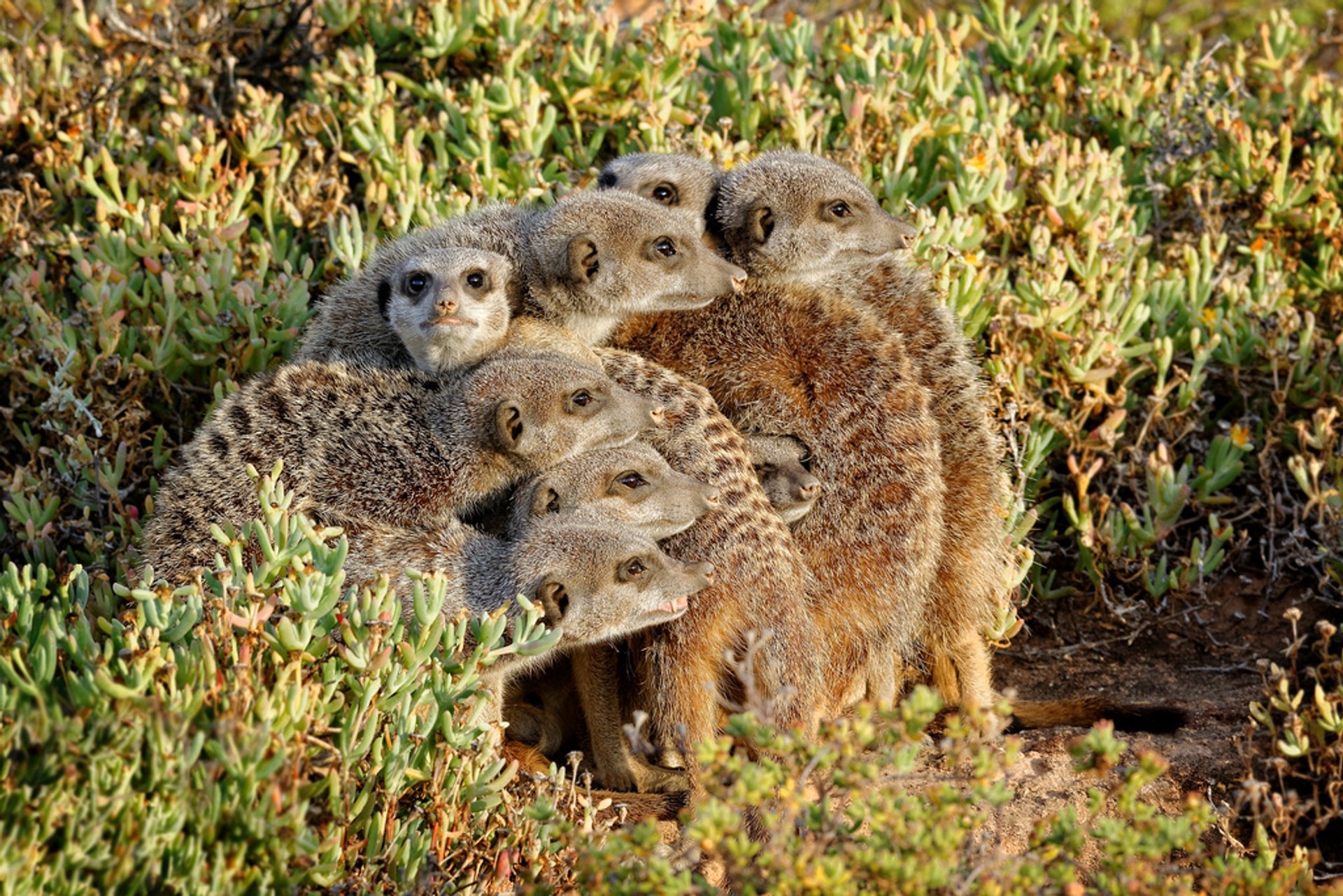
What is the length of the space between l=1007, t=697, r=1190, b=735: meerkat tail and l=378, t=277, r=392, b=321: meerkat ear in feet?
7.25

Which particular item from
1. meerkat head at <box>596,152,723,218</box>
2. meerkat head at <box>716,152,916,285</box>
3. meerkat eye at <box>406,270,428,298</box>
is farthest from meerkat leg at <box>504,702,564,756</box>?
meerkat head at <box>596,152,723,218</box>

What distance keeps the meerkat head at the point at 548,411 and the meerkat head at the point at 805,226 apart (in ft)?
2.86

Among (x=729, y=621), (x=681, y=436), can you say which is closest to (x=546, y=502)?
(x=681, y=436)

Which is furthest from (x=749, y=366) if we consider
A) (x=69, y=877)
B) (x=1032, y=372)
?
(x=69, y=877)

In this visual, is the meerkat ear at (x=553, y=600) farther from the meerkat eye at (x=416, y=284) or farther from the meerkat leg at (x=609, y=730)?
the meerkat eye at (x=416, y=284)

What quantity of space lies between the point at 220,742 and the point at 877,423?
2.26 meters

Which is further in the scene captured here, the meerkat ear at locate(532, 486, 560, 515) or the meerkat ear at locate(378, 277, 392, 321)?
the meerkat ear at locate(378, 277, 392, 321)

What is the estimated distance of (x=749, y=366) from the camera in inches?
170

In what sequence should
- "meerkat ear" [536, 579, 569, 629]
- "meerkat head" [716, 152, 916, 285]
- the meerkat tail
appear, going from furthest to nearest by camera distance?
"meerkat head" [716, 152, 916, 285] → the meerkat tail → "meerkat ear" [536, 579, 569, 629]

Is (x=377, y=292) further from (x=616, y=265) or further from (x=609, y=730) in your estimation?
(x=609, y=730)

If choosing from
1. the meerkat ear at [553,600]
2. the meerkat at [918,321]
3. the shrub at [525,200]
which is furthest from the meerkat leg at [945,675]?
the meerkat ear at [553,600]

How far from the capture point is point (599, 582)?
3559mm

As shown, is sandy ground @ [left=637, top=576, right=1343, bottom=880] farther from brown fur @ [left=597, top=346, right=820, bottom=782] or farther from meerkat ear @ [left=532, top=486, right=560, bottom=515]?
meerkat ear @ [left=532, top=486, right=560, bottom=515]

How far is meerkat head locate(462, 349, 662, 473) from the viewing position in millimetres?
3869
